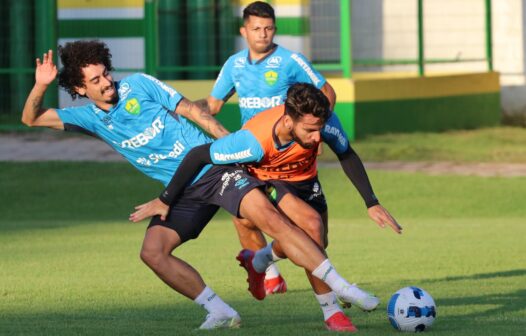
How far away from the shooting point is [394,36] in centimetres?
2495

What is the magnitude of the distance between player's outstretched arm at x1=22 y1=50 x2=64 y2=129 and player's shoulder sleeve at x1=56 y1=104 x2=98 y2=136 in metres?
0.05

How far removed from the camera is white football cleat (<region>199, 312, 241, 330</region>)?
27.8ft

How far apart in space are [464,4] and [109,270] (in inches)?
604

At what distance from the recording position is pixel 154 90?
920cm

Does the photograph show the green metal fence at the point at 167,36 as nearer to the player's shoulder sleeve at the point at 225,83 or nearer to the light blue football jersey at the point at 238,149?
the player's shoulder sleeve at the point at 225,83

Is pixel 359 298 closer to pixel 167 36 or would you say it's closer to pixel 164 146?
pixel 164 146

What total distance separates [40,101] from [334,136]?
2.07 m

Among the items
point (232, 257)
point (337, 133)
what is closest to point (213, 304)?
point (337, 133)

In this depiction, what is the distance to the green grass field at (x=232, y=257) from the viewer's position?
8.91 meters

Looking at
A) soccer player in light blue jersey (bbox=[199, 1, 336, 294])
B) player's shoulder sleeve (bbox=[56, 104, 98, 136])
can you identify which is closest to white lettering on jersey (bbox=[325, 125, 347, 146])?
player's shoulder sleeve (bbox=[56, 104, 98, 136])

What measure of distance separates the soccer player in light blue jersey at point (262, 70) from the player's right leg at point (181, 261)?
2406mm

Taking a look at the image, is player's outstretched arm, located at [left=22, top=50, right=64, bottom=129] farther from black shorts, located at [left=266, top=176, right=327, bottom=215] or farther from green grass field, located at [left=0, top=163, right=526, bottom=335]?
black shorts, located at [left=266, top=176, right=327, bottom=215]

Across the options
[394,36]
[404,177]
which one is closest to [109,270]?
[404,177]

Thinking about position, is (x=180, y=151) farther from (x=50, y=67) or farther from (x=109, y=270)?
(x=109, y=270)
